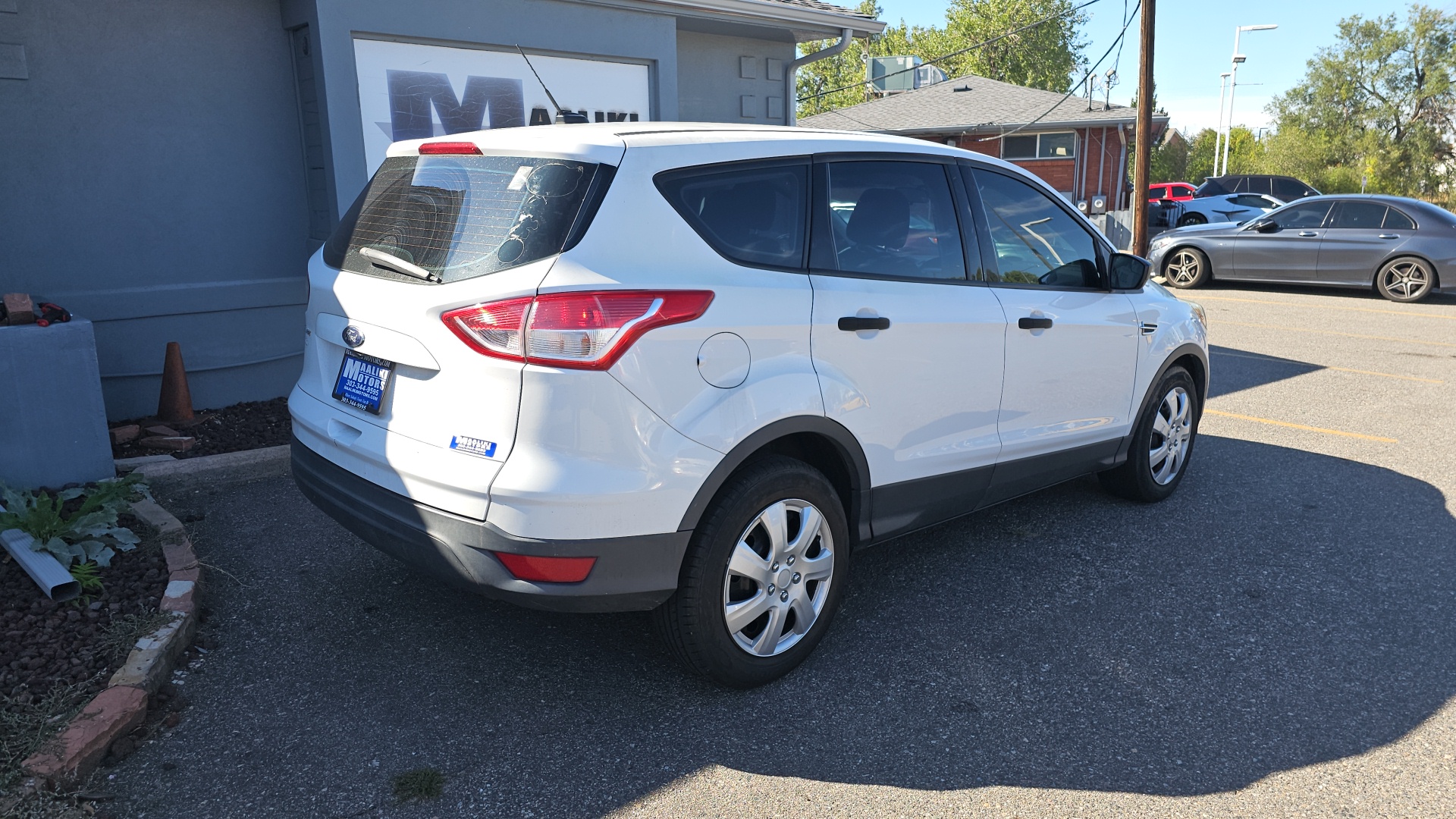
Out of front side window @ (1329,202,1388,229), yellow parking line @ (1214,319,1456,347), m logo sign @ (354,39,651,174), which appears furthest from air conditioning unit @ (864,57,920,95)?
m logo sign @ (354,39,651,174)

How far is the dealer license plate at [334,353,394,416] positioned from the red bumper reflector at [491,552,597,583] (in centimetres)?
73

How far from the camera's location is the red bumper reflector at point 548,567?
2.93m

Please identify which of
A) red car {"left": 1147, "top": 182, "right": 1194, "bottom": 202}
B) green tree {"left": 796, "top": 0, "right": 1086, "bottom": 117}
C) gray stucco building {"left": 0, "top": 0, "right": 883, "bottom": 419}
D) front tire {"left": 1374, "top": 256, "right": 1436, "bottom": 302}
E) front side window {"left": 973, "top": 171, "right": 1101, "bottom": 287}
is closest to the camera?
front side window {"left": 973, "top": 171, "right": 1101, "bottom": 287}

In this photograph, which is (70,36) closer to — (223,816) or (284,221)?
(284,221)

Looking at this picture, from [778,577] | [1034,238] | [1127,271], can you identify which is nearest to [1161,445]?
[1127,271]

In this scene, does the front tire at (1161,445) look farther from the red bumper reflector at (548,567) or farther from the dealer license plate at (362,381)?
the dealer license plate at (362,381)

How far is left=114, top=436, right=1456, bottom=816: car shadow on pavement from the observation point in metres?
Answer: 3.03

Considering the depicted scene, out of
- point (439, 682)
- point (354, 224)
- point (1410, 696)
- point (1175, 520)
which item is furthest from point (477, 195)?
point (1175, 520)

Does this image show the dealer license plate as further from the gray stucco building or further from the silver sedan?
the silver sedan

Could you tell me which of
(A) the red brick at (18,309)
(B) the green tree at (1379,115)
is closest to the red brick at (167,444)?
(A) the red brick at (18,309)

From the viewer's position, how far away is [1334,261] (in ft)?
48.7

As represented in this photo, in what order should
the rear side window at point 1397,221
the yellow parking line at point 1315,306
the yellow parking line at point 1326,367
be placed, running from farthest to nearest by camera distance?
the rear side window at point 1397,221 → the yellow parking line at point 1315,306 → the yellow parking line at point 1326,367

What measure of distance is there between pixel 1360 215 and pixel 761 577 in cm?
1503

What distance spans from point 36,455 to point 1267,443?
23.9 feet
